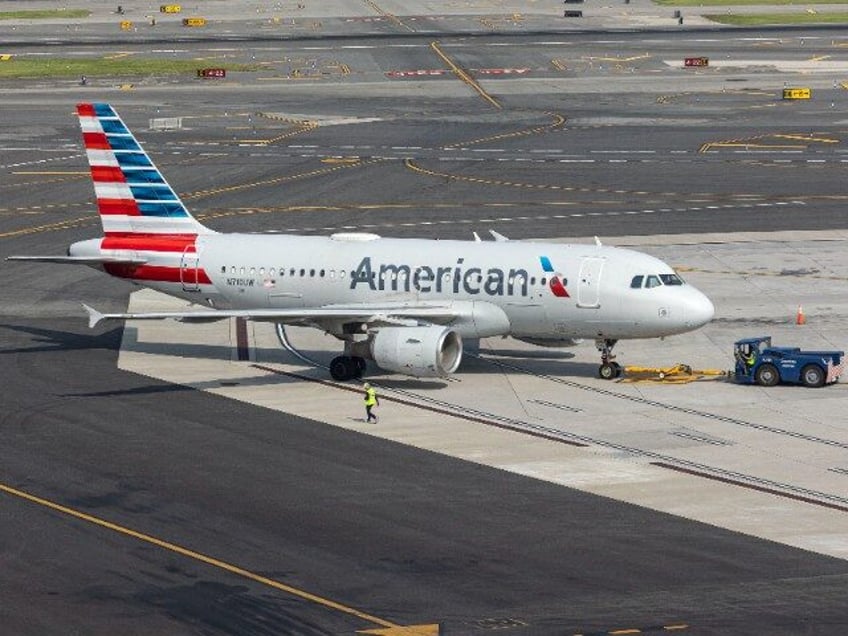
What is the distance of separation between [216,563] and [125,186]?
1284 inches

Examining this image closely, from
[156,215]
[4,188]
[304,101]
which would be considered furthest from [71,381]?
[304,101]

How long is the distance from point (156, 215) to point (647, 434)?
24.8 m

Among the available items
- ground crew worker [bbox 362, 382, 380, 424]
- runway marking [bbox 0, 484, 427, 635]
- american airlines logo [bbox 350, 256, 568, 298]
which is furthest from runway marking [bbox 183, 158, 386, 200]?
runway marking [bbox 0, 484, 427, 635]

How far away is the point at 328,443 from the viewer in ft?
209

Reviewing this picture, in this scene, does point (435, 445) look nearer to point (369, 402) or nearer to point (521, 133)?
point (369, 402)

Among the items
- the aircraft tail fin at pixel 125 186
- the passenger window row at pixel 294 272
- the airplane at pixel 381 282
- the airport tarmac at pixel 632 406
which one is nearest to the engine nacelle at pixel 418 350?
the airplane at pixel 381 282

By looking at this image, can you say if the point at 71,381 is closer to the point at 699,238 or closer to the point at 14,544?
the point at 14,544

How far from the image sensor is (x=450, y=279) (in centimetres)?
7306

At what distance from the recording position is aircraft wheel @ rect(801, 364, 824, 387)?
2795 inches

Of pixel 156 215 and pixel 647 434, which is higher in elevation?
pixel 156 215

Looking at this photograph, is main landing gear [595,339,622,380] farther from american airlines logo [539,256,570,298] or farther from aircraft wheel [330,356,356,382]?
aircraft wheel [330,356,356,382]

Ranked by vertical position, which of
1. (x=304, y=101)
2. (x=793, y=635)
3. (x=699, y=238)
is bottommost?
(x=793, y=635)

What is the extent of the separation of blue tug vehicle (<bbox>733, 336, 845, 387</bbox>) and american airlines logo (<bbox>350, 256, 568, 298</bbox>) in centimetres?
734

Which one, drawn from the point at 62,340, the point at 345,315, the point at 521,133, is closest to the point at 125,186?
the point at 62,340
